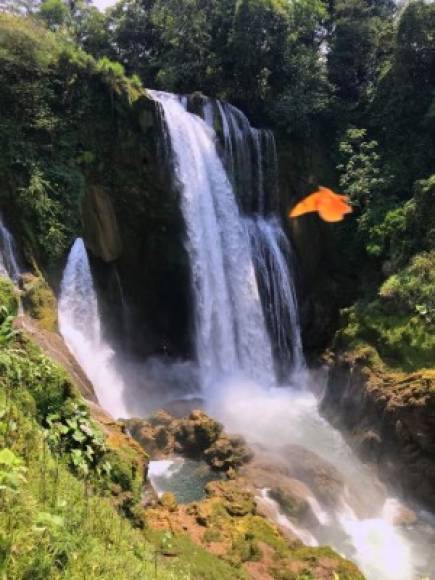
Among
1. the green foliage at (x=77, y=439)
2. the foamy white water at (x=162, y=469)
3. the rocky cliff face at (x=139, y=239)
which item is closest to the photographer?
the green foliage at (x=77, y=439)

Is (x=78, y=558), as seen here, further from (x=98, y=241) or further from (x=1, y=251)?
(x=98, y=241)

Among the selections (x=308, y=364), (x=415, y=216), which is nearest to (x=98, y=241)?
(x=308, y=364)

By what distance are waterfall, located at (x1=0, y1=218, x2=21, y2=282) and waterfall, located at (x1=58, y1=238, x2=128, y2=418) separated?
57.7 inches

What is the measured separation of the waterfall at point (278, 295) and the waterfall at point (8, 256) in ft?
27.5

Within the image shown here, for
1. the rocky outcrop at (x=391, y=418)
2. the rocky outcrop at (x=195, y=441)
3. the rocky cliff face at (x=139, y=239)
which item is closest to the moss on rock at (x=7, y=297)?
the rocky outcrop at (x=195, y=441)

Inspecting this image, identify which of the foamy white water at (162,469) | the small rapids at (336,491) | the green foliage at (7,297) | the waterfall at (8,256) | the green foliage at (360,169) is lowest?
the small rapids at (336,491)

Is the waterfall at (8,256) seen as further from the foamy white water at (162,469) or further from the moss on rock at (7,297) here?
the foamy white water at (162,469)

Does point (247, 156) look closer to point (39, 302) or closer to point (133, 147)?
point (133, 147)

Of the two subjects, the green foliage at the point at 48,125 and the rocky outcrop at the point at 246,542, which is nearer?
the rocky outcrop at the point at 246,542

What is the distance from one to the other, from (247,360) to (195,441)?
215 inches

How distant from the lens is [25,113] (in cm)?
1334

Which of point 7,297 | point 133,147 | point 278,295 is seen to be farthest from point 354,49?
point 7,297

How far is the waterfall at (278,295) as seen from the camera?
667 inches

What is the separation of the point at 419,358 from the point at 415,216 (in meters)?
5.08
